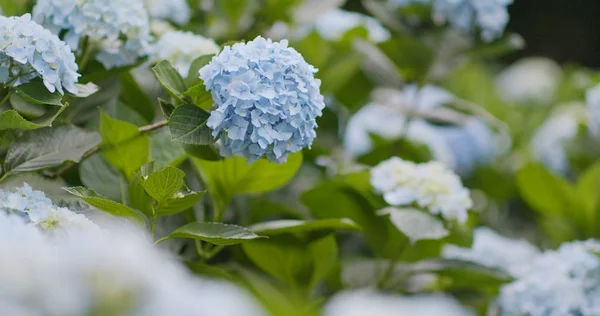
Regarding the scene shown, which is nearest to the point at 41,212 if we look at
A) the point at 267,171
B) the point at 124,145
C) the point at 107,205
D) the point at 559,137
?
the point at 107,205

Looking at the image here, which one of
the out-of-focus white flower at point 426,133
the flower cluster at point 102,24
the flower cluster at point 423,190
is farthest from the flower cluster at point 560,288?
the flower cluster at point 102,24

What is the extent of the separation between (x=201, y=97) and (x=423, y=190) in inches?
Answer: 13.2

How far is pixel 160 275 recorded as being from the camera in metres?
0.33

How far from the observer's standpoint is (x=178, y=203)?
706 millimetres

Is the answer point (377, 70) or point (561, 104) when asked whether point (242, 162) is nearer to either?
point (377, 70)

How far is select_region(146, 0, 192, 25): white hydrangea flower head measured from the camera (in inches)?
39.8

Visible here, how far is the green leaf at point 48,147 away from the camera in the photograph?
0.71 m

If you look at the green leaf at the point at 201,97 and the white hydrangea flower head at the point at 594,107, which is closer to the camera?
the green leaf at the point at 201,97

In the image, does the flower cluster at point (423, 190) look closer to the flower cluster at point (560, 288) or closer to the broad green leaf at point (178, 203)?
the flower cluster at point (560, 288)

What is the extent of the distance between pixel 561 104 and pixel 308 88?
1.34 meters

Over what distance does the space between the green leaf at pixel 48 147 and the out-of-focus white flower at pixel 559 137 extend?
106 cm

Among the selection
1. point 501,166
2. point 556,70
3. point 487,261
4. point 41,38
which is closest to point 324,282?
point 487,261

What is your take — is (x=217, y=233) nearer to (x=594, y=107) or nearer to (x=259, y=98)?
(x=259, y=98)

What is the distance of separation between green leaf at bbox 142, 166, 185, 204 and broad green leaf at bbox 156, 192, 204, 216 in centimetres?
1
